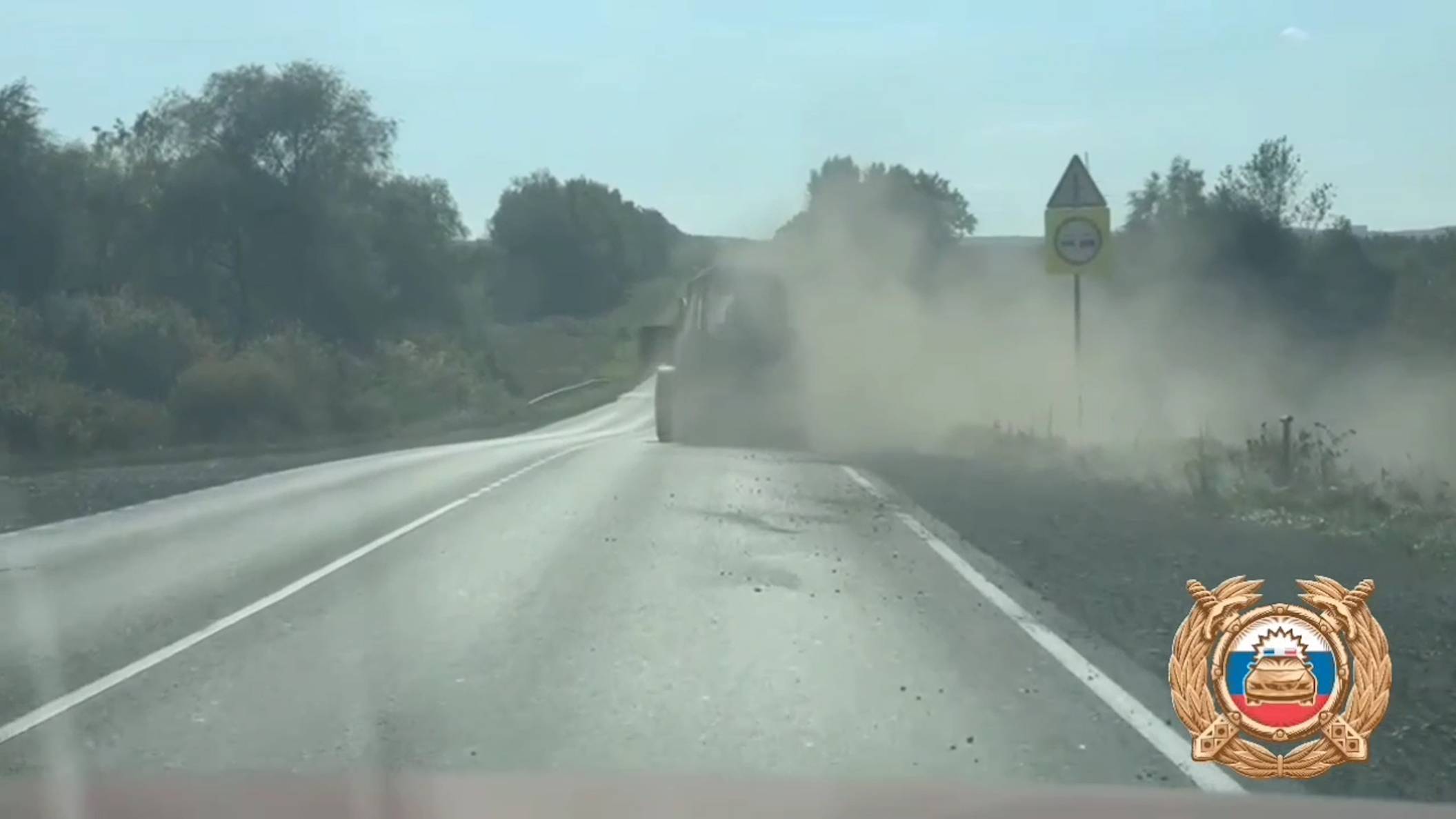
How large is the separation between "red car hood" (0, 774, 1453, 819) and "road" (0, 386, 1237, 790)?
1.75 ft

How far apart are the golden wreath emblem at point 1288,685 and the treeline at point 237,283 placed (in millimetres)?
32478

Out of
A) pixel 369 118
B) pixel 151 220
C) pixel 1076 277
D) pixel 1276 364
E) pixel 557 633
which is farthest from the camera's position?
pixel 369 118

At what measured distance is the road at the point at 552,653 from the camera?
311 inches

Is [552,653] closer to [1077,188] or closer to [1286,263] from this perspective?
[1077,188]

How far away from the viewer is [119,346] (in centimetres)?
4694

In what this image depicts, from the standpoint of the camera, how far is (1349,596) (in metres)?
7.29

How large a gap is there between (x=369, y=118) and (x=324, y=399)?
994 inches

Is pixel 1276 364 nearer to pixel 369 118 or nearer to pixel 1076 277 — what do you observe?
pixel 1076 277

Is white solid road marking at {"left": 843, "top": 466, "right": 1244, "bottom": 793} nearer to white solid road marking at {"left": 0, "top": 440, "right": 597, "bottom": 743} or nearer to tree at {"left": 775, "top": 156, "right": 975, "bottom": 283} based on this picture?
white solid road marking at {"left": 0, "top": 440, "right": 597, "bottom": 743}

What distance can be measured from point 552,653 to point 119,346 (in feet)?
130

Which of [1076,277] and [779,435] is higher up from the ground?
[1076,277]

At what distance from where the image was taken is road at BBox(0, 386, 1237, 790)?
7887 millimetres

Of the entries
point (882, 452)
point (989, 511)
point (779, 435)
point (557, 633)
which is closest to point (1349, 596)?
point (557, 633)

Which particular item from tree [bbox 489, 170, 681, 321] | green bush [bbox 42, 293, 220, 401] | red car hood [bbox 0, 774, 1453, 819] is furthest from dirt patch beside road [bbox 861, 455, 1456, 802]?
tree [bbox 489, 170, 681, 321]
